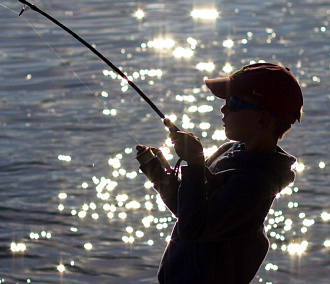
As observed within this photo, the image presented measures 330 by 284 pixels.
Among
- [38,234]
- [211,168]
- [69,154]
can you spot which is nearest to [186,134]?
[211,168]

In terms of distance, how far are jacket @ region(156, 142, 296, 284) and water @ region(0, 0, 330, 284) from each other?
336cm

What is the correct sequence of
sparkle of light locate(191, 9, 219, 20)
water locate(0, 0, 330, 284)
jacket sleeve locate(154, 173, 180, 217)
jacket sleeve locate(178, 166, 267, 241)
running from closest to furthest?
1. jacket sleeve locate(178, 166, 267, 241)
2. jacket sleeve locate(154, 173, 180, 217)
3. water locate(0, 0, 330, 284)
4. sparkle of light locate(191, 9, 219, 20)

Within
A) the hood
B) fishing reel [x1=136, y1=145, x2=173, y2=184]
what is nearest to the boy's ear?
the hood

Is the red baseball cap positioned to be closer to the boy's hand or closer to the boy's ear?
the boy's ear

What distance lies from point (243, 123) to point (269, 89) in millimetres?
146

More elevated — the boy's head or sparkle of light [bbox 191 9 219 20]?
→ sparkle of light [bbox 191 9 219 20]

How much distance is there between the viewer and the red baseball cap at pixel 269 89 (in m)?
3.59

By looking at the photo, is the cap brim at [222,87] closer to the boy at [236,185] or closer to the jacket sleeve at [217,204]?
the boy at [236,185]

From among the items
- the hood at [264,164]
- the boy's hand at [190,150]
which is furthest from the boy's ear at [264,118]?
the boy's hand at [190,150]

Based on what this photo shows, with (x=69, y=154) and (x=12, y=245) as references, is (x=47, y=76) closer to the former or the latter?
(x=69, y=154)

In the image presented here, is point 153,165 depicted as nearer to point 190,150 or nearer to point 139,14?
point 190,150

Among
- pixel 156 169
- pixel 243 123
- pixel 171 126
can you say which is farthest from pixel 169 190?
pixel 243 123

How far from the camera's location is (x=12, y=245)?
7543 millimetres

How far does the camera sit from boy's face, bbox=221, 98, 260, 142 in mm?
3602
